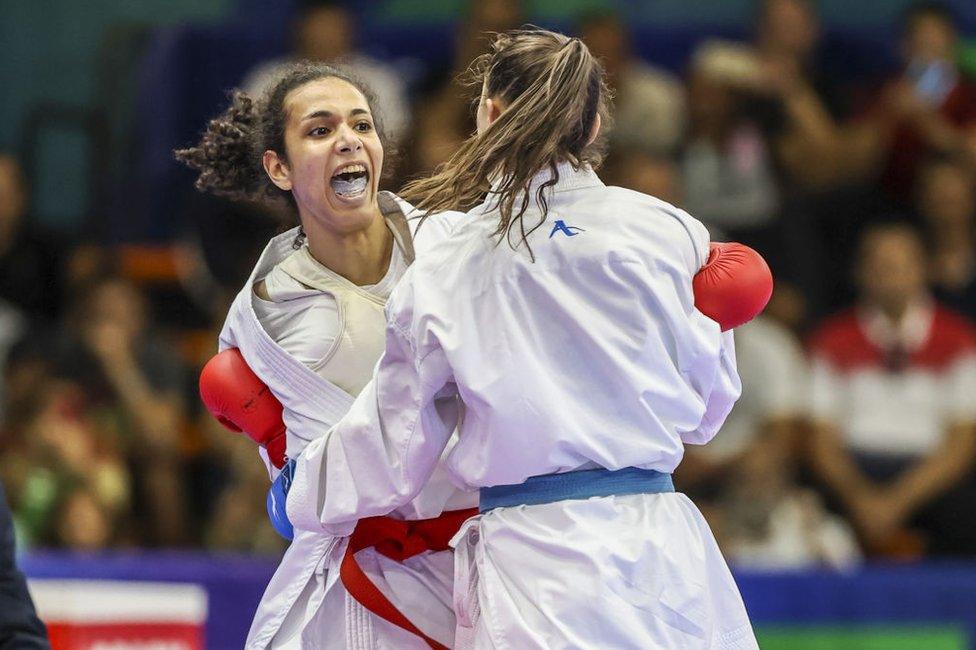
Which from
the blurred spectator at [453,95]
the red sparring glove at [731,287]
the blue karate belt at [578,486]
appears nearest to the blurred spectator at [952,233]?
the blurred spectator at [453,95]

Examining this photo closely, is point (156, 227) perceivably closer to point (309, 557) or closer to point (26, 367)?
point (26, 367)

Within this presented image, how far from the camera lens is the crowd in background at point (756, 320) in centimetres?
701

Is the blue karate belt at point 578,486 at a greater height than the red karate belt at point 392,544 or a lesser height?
greater

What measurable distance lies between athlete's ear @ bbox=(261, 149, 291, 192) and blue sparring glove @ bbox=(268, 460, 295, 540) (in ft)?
2.24

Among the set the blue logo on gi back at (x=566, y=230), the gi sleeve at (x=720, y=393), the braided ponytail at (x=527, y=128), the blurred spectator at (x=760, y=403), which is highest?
the braided ponytail at (x=527, y=128)

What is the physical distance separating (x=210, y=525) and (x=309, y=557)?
3998 millimetres

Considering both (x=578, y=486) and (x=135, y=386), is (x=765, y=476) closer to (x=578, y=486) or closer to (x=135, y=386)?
(x=135, y=386)

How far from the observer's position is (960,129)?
834 cm

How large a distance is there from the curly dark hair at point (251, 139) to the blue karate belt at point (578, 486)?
3.49 feet

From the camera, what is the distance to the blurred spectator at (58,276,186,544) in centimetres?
738

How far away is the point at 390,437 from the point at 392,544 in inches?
16.6

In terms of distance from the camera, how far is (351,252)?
3.79 metres

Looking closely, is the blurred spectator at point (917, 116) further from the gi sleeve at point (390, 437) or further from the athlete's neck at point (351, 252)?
the gi sleeve at point (390, 437)

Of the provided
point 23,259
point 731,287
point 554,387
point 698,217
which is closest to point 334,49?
point 23,259
